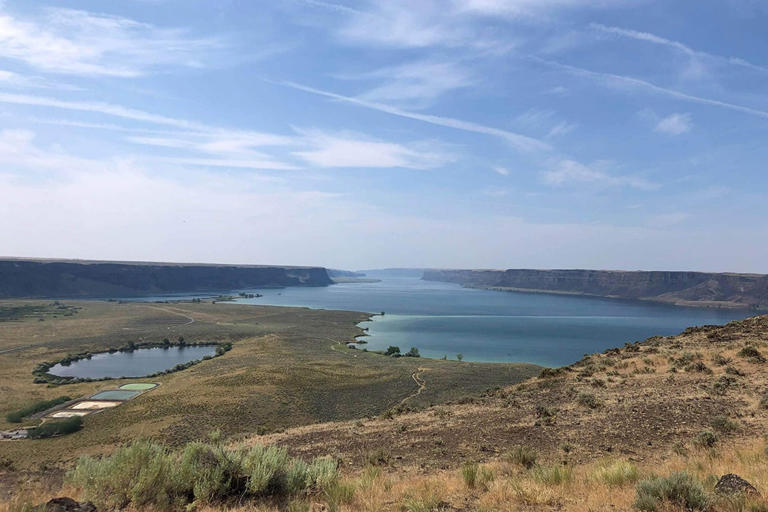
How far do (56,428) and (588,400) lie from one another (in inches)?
1284

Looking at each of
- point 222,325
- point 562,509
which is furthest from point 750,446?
point 222,325

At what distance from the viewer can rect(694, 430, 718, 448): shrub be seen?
11185 mm

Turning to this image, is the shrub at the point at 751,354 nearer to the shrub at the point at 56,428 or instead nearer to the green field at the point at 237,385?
the green field at the point at 237,385

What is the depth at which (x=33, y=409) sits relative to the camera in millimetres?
35000

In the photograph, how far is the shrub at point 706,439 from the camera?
11185 millimetres

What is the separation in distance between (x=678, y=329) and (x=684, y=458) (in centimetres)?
12012

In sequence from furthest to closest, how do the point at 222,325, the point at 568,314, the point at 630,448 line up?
the point at 568,314, the point at 222,325, the point at 630,448

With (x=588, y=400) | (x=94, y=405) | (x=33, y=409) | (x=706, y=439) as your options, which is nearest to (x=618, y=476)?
(x=706, y=439)

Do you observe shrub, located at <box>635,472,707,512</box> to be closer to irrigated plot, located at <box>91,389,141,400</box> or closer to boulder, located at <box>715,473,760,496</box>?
boulder, located at <box>715,473,760,496</box>

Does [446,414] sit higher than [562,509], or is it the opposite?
[562,509]

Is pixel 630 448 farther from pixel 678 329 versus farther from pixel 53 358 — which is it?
pixel 678 329

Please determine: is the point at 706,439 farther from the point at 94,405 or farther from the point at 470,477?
the point at 94,405

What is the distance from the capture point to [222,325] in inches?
3900

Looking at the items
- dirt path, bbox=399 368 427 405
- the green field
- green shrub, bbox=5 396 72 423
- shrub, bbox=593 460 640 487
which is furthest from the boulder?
green shrub, bbox=5 396 72 423
